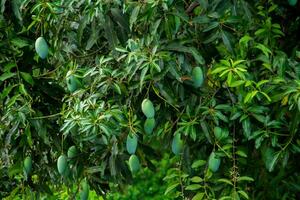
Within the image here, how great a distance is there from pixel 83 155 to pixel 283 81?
0.77m

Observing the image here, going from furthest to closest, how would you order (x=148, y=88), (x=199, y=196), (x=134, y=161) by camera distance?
1. (x=199, y=196)
2. (x=134, y=161)
3. (x=148, y=88)

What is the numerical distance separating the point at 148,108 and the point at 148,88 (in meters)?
0.06

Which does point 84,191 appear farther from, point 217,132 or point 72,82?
point 217,132

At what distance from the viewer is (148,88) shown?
6.25ft

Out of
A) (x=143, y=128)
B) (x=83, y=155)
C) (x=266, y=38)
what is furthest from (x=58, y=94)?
(x=266, y=38)

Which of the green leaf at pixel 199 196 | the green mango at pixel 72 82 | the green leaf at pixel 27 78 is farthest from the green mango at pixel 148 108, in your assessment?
the green leaf at pixel 27 78

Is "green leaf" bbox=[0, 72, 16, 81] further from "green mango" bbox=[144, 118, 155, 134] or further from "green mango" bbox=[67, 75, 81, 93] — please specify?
"green mango" bbox=[144, 118, 155, 134]

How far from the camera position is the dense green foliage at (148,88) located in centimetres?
195

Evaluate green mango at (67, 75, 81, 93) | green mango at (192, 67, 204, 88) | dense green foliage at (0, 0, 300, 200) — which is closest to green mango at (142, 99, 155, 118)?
dense green foliage at (0, 0, 300, 200)

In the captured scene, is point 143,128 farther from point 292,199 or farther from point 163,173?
point 163,173

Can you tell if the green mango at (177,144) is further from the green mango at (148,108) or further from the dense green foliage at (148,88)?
the green mango at (148,108)

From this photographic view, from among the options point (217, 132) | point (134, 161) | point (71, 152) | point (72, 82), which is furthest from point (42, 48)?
point (217, 132)

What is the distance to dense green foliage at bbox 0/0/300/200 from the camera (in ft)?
6.40

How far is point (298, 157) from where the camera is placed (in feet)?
8.61
